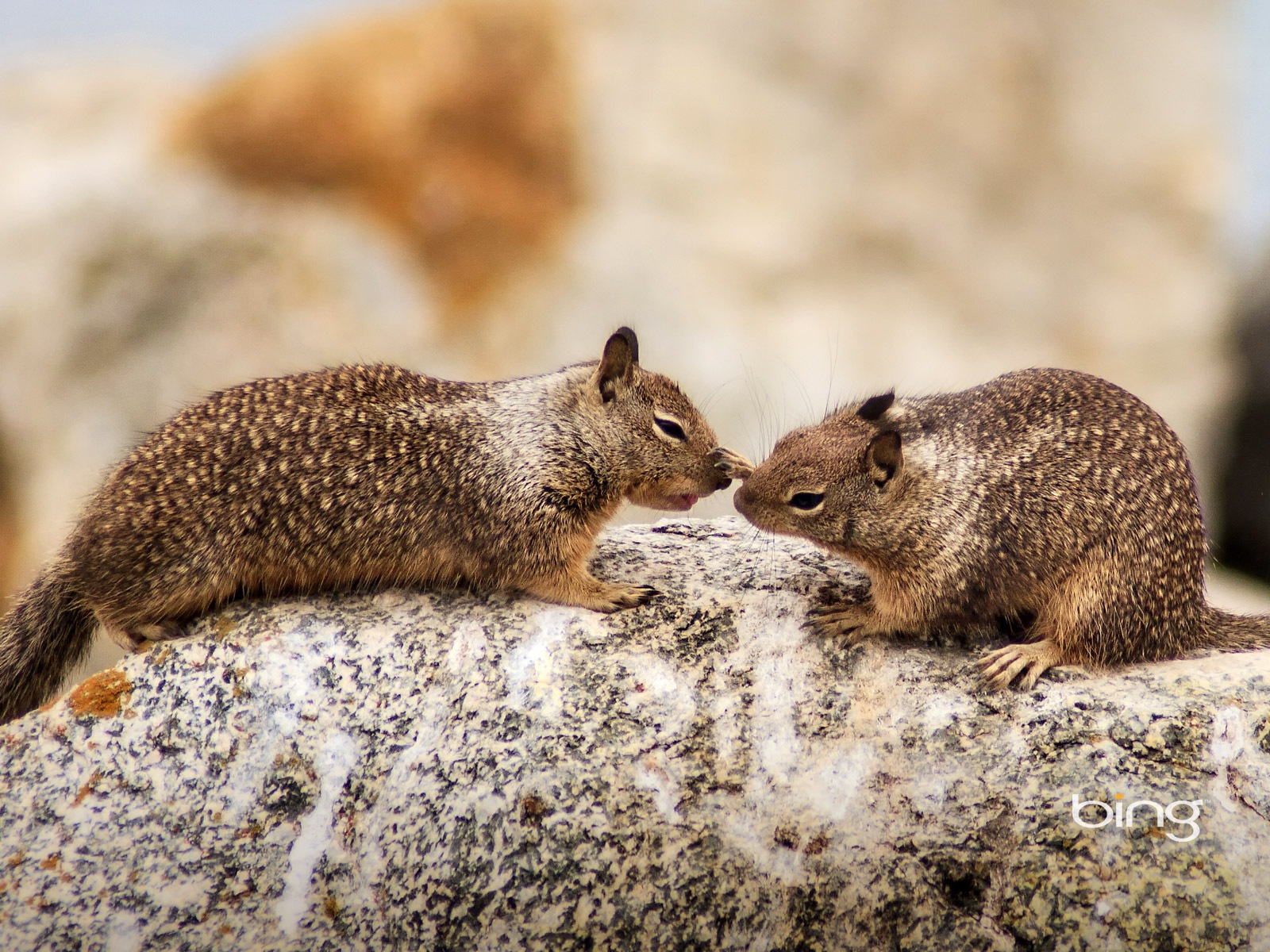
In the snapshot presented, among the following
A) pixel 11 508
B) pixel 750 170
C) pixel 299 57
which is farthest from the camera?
pixel 11 508

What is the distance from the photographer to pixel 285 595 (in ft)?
13.0

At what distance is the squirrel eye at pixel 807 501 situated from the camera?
376 centimetres

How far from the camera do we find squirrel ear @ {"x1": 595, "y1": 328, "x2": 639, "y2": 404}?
4.06 metres

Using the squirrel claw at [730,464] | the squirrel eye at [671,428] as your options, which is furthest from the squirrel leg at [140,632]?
the squirrel claw at [730,464]

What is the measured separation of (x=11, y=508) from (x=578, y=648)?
30.5 feet

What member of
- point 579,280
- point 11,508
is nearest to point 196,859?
point 579,280

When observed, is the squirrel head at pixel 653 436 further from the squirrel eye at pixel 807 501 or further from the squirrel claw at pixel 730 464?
the squirrel eye at pixel 807 501

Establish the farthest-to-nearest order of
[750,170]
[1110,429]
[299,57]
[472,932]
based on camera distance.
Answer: [750,170] < [299,57] < [1110,429] < [472,932]

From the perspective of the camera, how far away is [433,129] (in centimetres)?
981

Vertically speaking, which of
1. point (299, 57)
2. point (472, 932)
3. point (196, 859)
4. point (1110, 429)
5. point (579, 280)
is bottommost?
point (472, 932)

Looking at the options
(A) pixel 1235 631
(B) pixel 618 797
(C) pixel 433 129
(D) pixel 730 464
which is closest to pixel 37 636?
(B) pixel 618 797

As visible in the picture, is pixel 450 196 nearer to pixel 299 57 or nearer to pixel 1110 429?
pixel 299 57

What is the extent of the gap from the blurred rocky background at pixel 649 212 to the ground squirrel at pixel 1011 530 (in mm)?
5460

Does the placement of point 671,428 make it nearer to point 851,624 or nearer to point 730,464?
point 730,464
